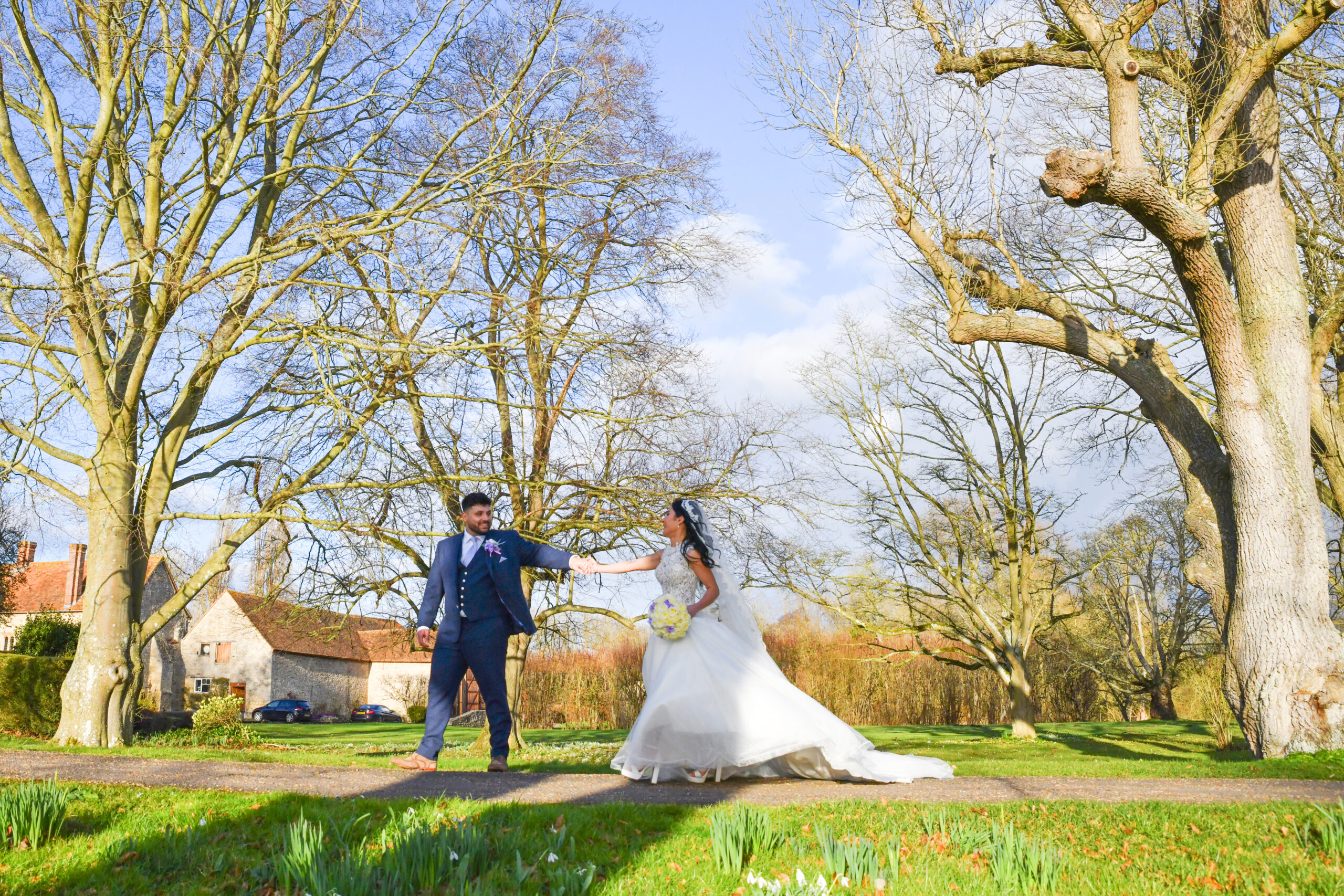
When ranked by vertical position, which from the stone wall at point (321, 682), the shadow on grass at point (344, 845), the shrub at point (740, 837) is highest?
the shrub at point (740, 837)

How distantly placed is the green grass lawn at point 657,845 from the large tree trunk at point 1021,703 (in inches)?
617

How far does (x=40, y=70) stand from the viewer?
11.9m

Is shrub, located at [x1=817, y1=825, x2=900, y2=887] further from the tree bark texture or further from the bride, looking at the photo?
the tree bark texture

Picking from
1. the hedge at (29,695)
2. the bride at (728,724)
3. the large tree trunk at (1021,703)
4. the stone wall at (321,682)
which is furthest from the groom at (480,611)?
the stone wall at (321,682)

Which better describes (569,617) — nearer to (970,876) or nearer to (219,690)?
(970,876)

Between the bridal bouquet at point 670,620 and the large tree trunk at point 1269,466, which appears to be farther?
the large tree trunk at point 1269,466

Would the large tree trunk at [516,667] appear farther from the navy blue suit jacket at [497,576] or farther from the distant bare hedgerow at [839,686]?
the distant bare hedgerow at [839,686]

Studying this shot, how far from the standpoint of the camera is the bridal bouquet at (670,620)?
6.96 meters

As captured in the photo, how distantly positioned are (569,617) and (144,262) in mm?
10576

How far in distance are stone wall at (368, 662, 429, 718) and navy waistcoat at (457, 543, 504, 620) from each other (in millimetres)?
43527

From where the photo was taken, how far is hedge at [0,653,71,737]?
1391 cm

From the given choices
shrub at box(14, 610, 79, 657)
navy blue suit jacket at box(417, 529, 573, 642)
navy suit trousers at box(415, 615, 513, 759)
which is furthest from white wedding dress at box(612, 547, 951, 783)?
shrub at box(14, 610, 79, 657)

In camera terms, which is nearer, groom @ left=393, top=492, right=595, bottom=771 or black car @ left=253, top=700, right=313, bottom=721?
groom @ left=393, top=492, right=595, bottom=771

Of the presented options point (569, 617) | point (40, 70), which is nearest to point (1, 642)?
point (569, 617)
